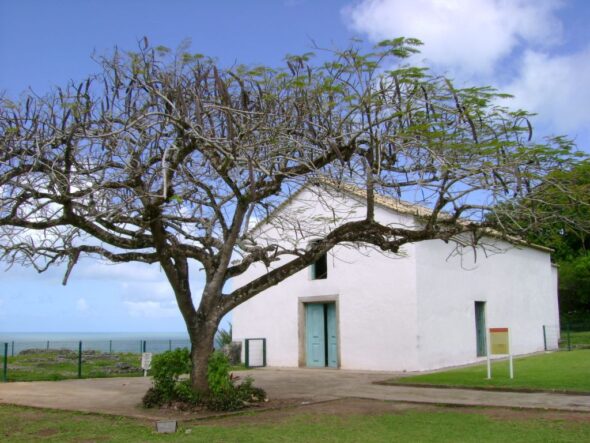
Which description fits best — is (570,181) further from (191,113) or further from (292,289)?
(292,289)

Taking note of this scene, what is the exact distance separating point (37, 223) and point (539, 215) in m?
8.63

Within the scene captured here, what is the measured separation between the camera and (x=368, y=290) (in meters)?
19.8

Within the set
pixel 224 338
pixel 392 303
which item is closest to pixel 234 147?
pixel 392 303

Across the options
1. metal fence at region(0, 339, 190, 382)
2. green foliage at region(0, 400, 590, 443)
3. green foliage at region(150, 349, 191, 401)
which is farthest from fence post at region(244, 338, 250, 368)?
green foliage at region(0, 400, 590, 443)

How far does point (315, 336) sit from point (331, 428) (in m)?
11.5

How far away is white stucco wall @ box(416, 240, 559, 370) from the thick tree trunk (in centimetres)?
787

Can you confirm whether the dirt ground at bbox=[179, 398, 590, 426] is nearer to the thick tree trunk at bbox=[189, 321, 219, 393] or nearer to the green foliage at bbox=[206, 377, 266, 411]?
the green foliage at bbox=[206, 377, 266, 411]

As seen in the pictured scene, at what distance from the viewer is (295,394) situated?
13.8 meters

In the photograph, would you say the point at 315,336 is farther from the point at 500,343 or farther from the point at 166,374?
the point at 166,374

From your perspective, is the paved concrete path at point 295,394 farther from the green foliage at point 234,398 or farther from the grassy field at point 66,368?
the grassy field at point 66,368

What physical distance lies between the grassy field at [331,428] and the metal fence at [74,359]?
5463 mm

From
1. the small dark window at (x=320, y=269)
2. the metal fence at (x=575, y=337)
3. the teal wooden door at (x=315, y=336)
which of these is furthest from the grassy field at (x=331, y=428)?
the metal fence at (x=575, y=337)

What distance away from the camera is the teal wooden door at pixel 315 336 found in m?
21.0

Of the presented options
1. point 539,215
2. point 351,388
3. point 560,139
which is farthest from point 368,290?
point 560,139
